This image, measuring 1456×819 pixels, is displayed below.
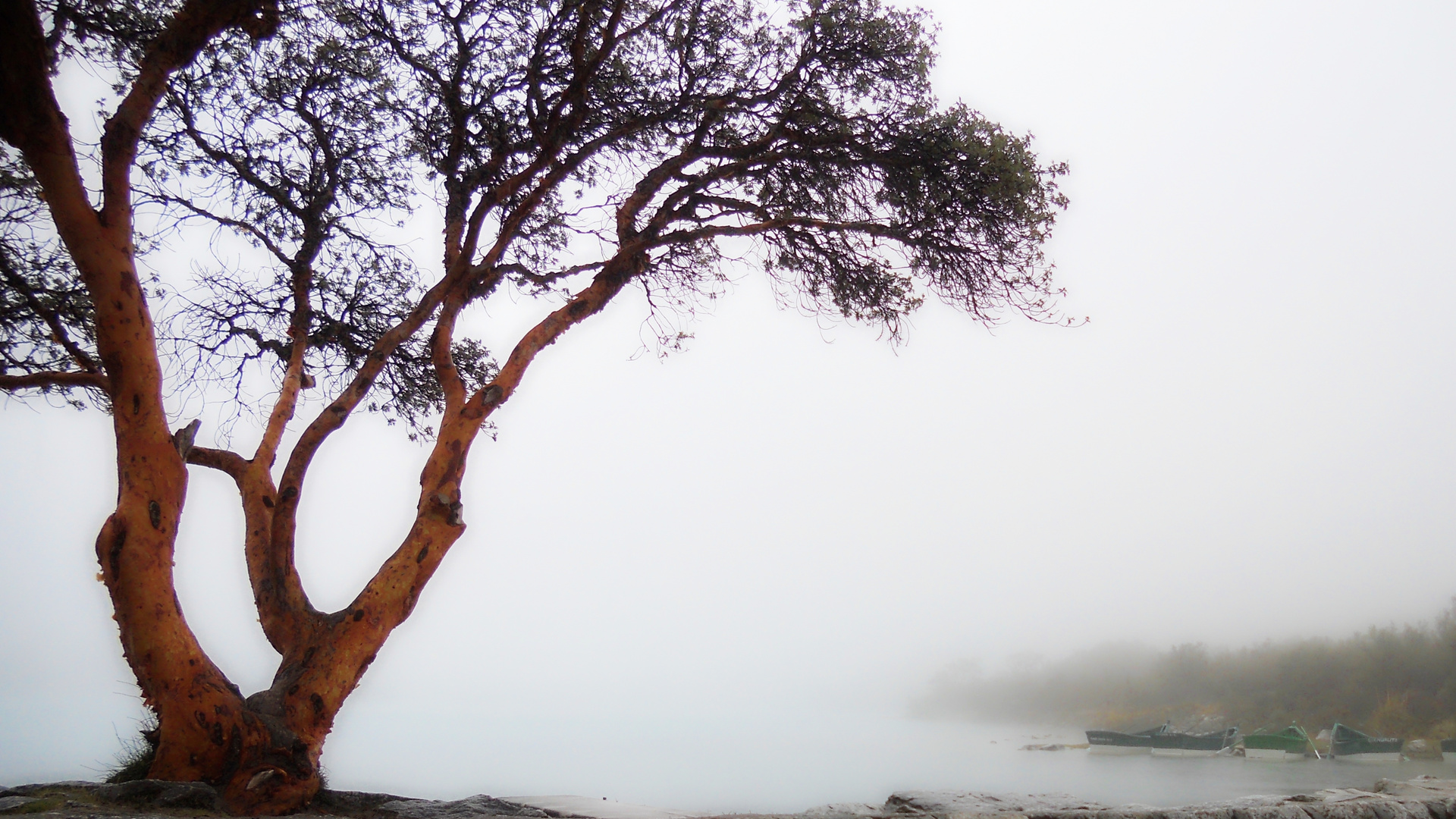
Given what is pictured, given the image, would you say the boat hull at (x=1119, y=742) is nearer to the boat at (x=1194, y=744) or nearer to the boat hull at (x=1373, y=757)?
the boat at (x=1194, y=744)

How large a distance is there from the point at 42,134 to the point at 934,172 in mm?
4719

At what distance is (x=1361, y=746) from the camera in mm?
10539

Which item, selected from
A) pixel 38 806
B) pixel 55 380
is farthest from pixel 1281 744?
pixel 55 380

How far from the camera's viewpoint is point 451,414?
4.32 meters

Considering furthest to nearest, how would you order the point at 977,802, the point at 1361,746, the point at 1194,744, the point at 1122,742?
1. the point at 1122,742
2. the point at 1194,744
3. the point at 1361,746
4. the point at 977,802

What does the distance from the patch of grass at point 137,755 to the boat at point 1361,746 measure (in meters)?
13.4

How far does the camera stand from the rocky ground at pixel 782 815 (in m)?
2.80

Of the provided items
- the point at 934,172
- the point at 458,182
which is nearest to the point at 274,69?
the point at 458,182

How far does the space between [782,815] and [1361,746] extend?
1158 centimetres

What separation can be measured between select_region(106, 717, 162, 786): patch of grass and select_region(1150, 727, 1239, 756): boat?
14.1 metres

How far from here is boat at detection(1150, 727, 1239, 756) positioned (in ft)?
41.2

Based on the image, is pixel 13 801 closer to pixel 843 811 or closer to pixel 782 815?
pixel 782 815

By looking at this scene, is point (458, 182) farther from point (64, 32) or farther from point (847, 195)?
point (847, 195)

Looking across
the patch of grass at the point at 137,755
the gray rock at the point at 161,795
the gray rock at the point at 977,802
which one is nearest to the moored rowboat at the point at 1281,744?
the gray rock at the point at 977,802
